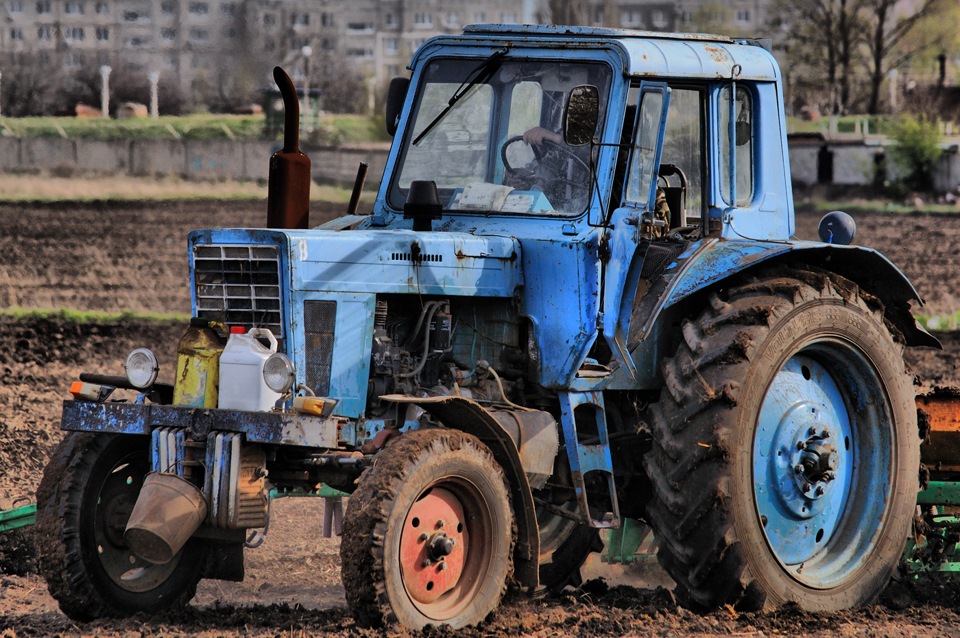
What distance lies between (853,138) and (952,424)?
3236cm

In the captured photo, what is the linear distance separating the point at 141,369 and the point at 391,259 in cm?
131

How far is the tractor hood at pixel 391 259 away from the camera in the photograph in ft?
24.7

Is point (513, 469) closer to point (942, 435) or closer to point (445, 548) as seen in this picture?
point (445, 548)

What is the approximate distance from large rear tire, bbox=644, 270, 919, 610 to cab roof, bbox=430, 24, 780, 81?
119 cm

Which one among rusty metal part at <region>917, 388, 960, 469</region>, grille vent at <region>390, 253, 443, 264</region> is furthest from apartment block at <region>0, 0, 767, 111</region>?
grille vent at <region>390, 253, 443, 264</region>

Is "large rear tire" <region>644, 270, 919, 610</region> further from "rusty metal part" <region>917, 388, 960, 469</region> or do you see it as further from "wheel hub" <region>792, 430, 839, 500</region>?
"rusty metal part" <region>917, 388, 960, 469</region>

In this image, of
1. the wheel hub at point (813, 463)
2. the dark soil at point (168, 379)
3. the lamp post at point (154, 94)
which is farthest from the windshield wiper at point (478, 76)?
the lamp post at point (154, 94)

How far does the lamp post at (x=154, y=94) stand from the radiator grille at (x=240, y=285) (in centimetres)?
1985

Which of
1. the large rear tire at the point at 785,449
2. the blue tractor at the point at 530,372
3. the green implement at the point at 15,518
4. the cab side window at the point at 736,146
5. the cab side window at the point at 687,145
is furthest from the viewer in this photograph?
the green implement at the point at 15,518

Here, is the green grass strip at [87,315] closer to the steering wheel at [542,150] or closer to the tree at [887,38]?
the steering wheel at [542,150]

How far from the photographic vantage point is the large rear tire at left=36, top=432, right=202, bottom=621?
760 cm

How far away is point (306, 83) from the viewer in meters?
31.3

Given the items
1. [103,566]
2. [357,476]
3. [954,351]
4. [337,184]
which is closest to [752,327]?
[357,476]

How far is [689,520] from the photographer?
304 inches
